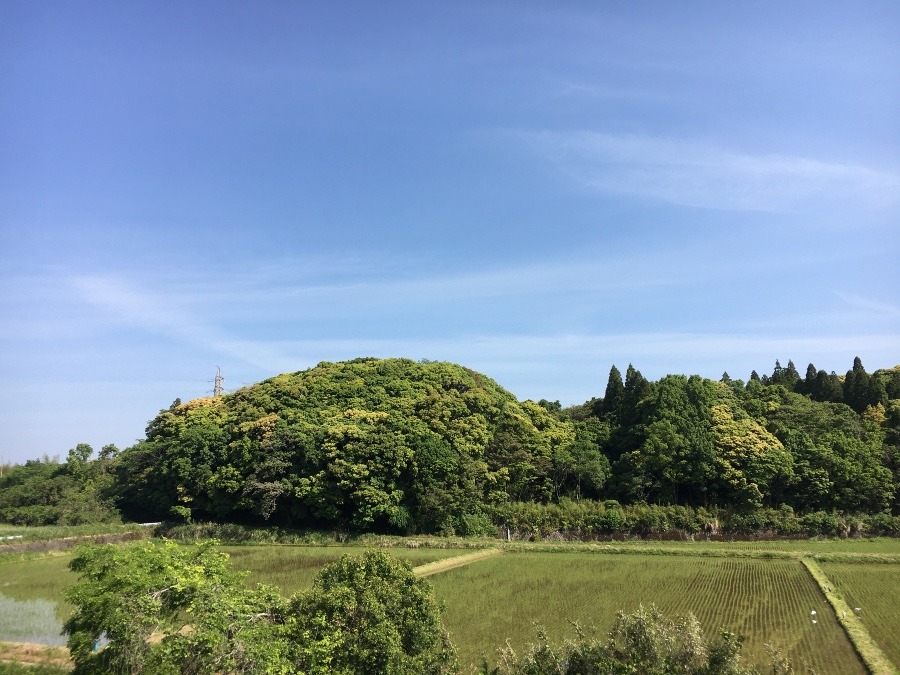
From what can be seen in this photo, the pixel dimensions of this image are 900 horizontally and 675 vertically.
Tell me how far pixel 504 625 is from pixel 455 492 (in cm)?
1955

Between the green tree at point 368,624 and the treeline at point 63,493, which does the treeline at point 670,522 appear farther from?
the treeline at point 63,493

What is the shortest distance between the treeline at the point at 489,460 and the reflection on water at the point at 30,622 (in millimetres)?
16598

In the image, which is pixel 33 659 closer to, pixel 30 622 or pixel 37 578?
pixel 30 622

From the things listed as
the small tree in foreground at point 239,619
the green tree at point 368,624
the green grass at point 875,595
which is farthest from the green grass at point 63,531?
the green grass at point 875,595

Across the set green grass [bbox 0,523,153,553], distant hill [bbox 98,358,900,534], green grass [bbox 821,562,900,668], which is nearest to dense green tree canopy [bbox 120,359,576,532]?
distant hill [bbox 98,358,900,534]

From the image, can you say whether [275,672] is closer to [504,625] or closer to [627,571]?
[504,625]

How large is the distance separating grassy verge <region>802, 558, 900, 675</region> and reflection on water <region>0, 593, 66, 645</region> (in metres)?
22.3

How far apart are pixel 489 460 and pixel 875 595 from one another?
24845 millimetres

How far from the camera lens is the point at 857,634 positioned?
639 inches

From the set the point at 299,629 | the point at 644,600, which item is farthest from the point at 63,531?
the point at 644,600

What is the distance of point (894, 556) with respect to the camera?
26.6 meters

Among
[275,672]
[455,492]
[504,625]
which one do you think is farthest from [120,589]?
[455,492]

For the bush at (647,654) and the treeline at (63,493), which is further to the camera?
the treeline at (63,493)

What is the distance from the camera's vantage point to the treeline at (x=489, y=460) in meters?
37.0
